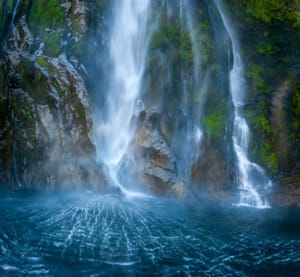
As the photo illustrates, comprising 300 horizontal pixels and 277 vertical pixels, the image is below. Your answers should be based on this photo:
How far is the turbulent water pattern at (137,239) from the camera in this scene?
9.70 metres

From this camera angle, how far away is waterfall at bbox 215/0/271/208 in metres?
20.1

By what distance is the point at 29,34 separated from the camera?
2006 cm

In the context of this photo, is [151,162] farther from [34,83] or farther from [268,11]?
[268,11]

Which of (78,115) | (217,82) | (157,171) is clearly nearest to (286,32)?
(217,82)

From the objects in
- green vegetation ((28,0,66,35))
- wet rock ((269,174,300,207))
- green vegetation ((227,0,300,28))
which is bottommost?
wet rock ((269,174,300,207))

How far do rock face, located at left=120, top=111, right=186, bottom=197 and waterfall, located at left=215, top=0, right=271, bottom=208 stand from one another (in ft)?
11.7

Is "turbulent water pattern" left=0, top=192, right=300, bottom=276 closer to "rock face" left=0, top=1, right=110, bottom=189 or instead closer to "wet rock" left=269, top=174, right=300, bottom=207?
"rock face" left=0, top=1, right=110, bottom=189

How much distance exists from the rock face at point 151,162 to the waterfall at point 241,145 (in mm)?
3576

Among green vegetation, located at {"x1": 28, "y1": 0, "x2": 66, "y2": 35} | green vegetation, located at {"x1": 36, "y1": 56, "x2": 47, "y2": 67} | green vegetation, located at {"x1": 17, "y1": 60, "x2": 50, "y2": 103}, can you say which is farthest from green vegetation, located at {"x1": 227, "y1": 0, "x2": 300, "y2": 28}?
green vegetation, located at {"x1": 17, "y1": 60, "x2": 50, "y2": 103}

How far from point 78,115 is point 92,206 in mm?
5653

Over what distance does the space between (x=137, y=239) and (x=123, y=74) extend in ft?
41.0

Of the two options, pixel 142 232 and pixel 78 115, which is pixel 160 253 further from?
pixel 78 115

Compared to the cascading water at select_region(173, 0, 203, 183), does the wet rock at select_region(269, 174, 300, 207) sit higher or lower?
lower

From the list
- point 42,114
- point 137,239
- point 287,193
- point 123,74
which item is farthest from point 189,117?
point 137,239
